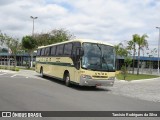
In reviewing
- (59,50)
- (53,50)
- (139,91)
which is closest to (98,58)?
(139,91)

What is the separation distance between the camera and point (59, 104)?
13062mm

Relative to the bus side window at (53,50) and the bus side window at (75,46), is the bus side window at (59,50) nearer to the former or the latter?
the bus side window at (53,50)

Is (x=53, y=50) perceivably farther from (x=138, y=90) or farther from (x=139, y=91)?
(x=139, y=91)

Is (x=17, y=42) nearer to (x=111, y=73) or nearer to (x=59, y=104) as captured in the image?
(x=111, y=73)

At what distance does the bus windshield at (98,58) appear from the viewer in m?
20.5

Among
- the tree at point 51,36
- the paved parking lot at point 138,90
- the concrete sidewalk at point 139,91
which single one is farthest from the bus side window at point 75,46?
the tree at point 51,36

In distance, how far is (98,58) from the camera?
20.7 m

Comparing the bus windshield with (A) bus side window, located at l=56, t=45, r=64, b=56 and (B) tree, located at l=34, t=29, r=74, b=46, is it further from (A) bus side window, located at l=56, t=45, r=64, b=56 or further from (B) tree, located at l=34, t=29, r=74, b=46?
(B) tree, located at l=34, t=29, r=74, b=46

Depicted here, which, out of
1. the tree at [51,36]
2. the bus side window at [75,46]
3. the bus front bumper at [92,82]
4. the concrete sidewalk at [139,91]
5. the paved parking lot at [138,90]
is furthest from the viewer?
the tree at [51,36]

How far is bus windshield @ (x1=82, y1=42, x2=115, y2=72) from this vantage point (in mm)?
20547

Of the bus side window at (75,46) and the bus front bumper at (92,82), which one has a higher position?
the bus side window at (75,46)

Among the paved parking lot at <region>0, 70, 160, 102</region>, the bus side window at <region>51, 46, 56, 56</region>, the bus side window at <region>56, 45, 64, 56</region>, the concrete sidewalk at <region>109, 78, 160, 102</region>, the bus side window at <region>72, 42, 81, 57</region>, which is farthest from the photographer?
the bus side window at <region>51, 46, 56, 56</region>

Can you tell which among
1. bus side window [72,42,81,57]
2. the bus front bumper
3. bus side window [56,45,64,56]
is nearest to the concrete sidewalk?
the bus front bumper

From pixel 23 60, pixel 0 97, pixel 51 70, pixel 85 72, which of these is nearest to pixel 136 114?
pixel 0 97
